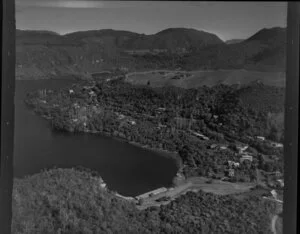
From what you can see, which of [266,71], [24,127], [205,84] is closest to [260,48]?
[266,71]

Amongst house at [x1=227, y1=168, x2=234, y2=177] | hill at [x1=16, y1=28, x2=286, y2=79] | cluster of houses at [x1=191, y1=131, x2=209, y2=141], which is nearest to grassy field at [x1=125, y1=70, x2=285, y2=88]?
hill at [x1=16, y1=28, x2=286, y2=79]

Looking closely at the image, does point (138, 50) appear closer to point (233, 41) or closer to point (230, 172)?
point (233, 41)

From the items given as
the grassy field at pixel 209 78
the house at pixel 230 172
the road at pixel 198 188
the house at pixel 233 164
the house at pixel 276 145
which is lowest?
the road at pixel 198 188

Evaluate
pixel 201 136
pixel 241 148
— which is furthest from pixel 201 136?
pixel 241 148

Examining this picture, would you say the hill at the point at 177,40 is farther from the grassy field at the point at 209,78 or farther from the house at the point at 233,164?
the house at the point at 233,164

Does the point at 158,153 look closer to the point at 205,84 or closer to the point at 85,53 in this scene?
the point at 205,84

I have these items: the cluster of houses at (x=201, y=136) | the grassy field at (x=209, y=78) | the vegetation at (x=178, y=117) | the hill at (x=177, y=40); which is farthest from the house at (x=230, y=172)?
the hill at (x=177, y=40)
